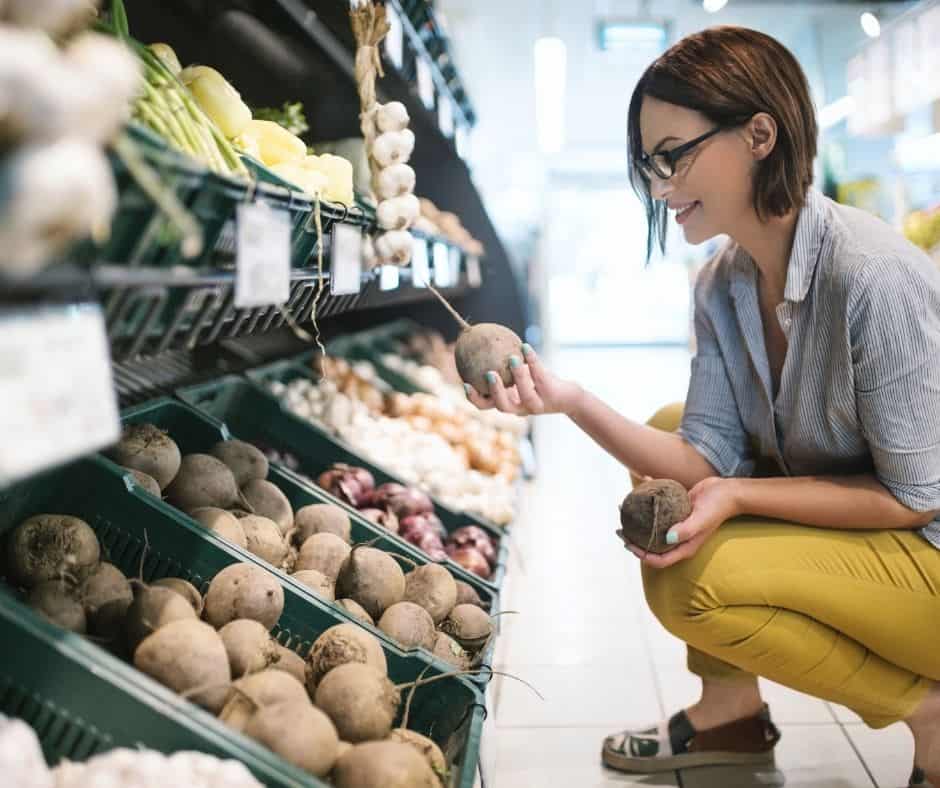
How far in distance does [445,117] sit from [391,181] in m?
1.44

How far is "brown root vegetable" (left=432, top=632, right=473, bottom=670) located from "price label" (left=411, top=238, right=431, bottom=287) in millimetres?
877

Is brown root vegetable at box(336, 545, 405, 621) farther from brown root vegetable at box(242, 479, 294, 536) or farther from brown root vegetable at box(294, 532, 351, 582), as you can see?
brown root vegetable at box(242, 479, 294, 536)

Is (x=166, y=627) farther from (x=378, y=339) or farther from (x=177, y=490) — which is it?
(x=378, y=339)

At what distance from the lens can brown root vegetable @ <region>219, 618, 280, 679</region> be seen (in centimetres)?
128

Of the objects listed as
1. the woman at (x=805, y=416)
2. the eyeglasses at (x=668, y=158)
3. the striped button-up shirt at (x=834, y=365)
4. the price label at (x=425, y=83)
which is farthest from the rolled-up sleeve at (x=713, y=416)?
the price label at (x=425, y=83)

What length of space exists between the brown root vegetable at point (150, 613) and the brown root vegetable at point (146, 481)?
1.15ft

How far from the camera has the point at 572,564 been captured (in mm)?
3506

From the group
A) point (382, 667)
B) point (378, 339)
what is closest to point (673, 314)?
point (378, 339)

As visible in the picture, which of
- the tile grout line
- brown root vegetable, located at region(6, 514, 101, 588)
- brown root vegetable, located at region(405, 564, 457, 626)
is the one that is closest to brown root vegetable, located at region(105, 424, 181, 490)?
brown root vegetable, located at region(6, 514, 101, 588)

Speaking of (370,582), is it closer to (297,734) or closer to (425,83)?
(297,734)

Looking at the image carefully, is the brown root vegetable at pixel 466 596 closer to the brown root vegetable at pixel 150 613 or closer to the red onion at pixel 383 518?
the red onion at pixel 383 518

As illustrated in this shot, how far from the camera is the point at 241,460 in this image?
1.98m

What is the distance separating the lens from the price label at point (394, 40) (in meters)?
2.18

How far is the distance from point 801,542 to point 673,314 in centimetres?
1503
